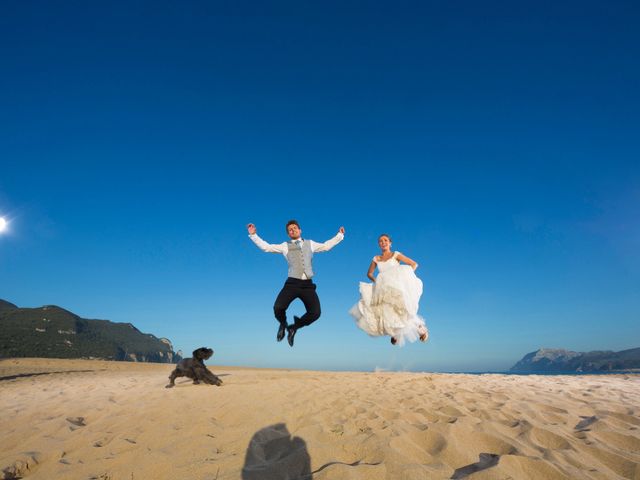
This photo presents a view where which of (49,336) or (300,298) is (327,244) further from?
(49,336)

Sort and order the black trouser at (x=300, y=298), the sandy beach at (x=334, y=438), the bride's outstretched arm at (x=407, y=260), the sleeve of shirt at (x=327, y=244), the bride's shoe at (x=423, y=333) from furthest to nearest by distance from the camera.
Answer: the bride's outstretched arm at (x=407, y=260) → the sleeve of shirt at (x=327, y=244) → the bride's shoe at (x=423, y=333) → the black trouser at (x=300, y=298) → the sandy beach at (x=334, y=438)

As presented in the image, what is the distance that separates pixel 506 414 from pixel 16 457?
595 centimetres

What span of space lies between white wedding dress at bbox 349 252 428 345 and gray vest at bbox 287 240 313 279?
Answer: 5.51 feet

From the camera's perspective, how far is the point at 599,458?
3.09 metres

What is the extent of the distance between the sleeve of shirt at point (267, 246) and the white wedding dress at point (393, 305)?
91.0 inches

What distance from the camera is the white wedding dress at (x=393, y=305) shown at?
7.93 meters

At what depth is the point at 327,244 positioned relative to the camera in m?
8.11

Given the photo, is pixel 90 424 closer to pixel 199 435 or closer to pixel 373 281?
pixel 199 435

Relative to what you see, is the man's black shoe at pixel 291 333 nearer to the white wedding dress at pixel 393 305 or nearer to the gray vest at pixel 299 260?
the gray vest at pixel 299 260

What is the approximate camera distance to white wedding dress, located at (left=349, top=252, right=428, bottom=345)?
7.93 m

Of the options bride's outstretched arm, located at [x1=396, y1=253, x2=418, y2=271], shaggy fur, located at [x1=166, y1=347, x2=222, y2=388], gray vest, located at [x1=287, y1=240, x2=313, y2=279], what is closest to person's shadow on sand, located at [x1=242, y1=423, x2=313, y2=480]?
gray vest, located at [x1=287, y1=240, x2=313, y2=279]

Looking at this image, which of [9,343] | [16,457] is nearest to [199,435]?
[16,457]

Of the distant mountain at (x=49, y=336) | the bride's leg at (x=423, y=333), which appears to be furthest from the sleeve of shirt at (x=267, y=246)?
the distant mountain at (x=49, y=336)

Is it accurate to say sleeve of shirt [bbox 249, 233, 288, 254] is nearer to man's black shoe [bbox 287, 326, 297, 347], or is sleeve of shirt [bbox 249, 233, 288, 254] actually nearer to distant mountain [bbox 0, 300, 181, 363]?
man's black shoe [bbox 287, 326, 297, 347]
